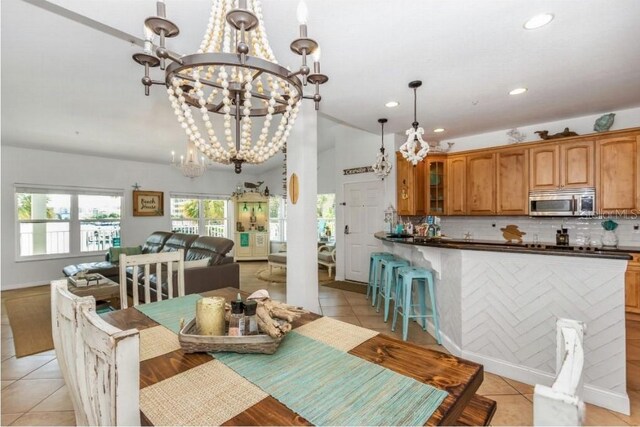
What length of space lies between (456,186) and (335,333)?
4318mm

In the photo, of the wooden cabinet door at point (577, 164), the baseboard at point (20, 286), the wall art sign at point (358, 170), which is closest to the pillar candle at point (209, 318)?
the wall art sign at point (358, 170)

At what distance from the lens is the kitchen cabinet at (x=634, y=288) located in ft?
11.1

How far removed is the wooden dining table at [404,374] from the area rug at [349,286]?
3691 millimetres

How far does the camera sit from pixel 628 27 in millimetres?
2059

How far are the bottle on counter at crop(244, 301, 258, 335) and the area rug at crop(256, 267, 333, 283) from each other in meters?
4.55

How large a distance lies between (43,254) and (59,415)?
16.7 ft

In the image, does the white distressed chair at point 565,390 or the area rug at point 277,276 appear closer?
the white distressed chair at point 565,390

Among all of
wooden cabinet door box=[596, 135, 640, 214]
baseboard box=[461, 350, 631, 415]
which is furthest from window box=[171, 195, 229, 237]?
wooden cabinet door box=[596, 135, 640, 214]

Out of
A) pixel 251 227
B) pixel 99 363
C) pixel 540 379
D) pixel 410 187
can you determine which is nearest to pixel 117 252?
pixel 251 227

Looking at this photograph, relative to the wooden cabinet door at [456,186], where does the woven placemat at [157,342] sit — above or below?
below

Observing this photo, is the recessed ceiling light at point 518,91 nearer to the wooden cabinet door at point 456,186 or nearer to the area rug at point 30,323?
the wooden cabinet door at point 456,186

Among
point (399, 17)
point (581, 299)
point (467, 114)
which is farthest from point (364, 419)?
point (467, 114)

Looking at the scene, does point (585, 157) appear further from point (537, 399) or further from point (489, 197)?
point (537, 399)

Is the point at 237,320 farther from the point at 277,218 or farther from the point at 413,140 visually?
the point at 277,218
